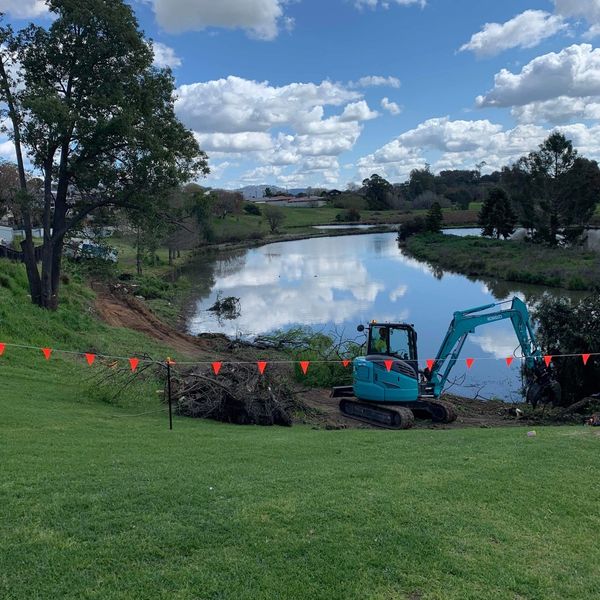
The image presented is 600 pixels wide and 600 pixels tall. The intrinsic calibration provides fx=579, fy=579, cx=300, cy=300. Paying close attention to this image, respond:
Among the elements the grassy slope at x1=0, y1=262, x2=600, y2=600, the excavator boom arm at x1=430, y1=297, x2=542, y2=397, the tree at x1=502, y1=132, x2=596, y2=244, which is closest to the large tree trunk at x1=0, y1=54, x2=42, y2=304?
the grassy slope at x1=0, y1=262, x2=600, y2=600

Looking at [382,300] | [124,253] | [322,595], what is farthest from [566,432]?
[124,253]

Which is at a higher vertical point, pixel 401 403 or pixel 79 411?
pixel 79 411

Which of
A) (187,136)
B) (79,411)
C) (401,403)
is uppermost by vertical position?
(187,136)

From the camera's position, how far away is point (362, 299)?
42688 millimetres

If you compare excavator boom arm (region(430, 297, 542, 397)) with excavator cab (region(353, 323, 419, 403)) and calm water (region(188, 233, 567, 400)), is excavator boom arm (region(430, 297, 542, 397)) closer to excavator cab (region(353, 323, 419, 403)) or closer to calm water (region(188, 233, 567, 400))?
excavator cab (region(353, 323, 419, 403))

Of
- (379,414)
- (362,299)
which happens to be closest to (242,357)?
(379,414)

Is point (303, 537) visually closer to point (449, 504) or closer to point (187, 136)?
point (449, 504)

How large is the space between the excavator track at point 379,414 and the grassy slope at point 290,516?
4341 millimetres

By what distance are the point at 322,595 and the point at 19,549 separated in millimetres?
2757

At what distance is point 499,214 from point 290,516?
75.9m

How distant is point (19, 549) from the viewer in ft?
17.1

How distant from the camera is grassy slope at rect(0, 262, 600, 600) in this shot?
488cm

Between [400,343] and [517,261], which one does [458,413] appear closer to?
[400,343]

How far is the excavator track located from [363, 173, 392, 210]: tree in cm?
15000
